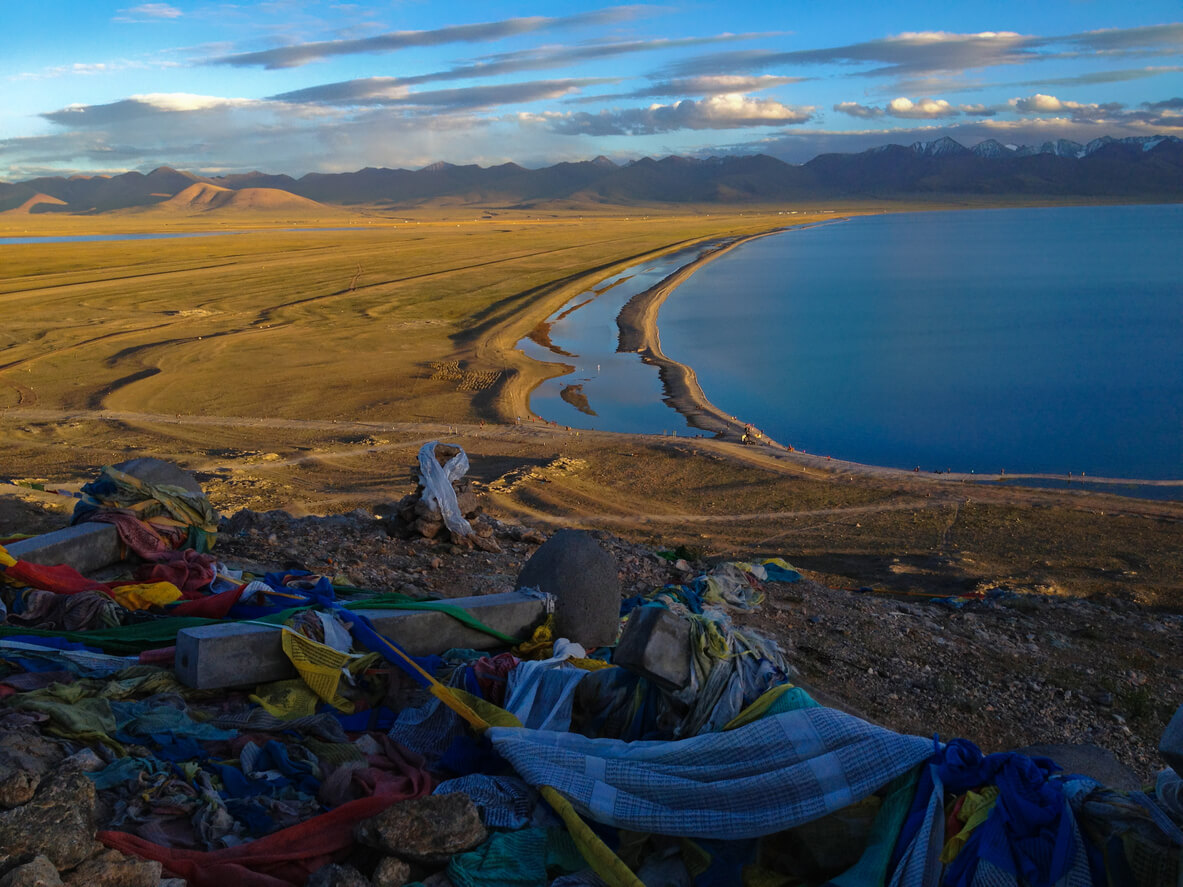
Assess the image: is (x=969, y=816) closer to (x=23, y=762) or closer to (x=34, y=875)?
(x=34, y=875)

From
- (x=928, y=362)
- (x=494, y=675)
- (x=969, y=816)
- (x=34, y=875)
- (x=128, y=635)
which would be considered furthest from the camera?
(x=928, y=362)

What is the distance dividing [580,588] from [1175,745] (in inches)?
165

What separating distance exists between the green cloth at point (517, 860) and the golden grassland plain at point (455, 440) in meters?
8.25

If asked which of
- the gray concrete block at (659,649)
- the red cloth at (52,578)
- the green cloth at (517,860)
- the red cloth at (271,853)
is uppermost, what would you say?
the gray concrete block at (659,649)

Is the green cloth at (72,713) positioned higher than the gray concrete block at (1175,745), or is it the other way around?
the gray concrete block at (1175,745)

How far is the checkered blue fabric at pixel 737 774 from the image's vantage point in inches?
161

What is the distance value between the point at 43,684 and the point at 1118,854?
218 inches

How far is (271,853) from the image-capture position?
13.6ft

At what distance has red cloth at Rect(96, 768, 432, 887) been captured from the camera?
400 cm

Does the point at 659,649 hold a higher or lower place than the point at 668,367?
higher

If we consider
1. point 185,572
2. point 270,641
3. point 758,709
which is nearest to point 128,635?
point 270,641

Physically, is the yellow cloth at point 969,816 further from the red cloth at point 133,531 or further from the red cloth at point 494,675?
the red cloth at point 133,531

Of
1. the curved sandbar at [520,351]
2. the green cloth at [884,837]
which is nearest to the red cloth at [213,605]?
the green cloth at [884,837]

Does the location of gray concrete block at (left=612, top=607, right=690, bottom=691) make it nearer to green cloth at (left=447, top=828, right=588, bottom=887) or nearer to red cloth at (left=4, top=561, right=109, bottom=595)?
green cloth at (left=447, top=828, right=588, bottom=887)
